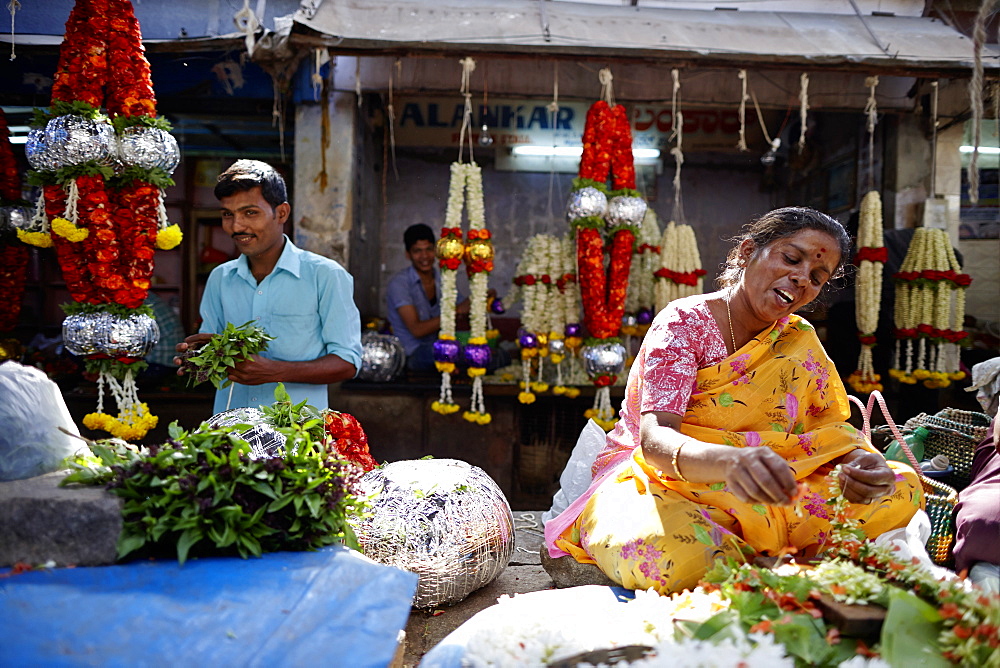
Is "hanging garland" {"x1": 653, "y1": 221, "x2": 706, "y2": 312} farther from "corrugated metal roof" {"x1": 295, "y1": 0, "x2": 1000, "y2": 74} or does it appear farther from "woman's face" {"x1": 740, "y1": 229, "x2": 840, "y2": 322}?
"woman's face" {"x1": 740, "y1": 229, "x2": 840, "y2": 322}

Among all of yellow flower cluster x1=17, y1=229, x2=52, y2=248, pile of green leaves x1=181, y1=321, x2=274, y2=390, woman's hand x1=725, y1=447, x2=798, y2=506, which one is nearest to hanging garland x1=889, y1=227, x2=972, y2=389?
woman's hand x1=725, y1=447, x2=798, y2=506

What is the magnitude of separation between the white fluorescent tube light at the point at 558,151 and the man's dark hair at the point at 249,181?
4613 mm

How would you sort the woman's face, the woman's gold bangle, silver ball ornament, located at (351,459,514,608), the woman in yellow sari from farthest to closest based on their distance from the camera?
1. silver ball ornament, located at (351,459,514,608)
2. the woman's face
3. the woman in yellow sari
4. the woman's gold bangle

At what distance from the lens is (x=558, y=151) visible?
7445 mm

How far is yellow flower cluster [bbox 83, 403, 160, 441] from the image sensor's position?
325 centimetres

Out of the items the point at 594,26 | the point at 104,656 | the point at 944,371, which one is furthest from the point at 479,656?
the point at 944,371

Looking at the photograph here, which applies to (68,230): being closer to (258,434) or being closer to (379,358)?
(258,434)

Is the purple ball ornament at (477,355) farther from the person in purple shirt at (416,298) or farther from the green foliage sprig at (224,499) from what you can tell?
the green foliage sprig at (224,499)

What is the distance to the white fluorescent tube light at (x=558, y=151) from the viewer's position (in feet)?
23.7

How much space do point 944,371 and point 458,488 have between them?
4508mm

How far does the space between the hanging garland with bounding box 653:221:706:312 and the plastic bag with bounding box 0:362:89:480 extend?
168 inches

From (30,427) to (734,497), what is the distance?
6.62ft

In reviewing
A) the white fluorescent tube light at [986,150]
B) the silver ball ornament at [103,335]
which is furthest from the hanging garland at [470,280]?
the white fluorescent tube light at [986,150]

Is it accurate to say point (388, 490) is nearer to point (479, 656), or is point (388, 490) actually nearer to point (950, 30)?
point (479, 656)
